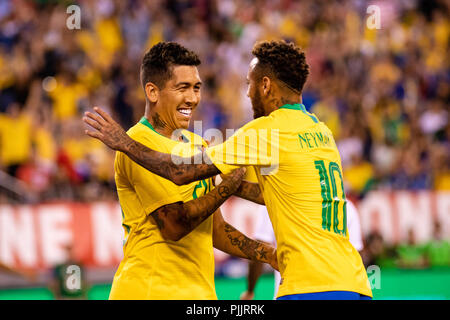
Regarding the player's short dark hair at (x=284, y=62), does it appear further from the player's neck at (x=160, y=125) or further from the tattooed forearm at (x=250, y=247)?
the tattooed forearm at (x=250, y=247)

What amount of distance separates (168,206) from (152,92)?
2.82 ft

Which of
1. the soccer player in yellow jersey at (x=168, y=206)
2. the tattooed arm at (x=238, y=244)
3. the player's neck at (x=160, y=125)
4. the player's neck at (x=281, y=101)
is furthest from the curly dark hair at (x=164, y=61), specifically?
the tattooed arm at (x=238, y=244)

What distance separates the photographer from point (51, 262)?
12008 millimetres

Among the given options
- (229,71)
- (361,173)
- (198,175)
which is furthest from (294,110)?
(229,71)

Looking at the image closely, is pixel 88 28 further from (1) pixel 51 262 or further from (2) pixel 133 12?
(1) pixel 51 262

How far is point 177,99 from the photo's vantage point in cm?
496

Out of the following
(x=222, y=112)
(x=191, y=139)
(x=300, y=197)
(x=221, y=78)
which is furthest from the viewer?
(x=221, y=78)

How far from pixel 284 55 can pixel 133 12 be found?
11.8 meters

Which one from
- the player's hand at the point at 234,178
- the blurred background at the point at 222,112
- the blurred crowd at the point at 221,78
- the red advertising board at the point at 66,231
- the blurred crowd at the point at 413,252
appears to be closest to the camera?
the player's hand at the point at 234,178

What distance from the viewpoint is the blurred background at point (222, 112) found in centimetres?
1223

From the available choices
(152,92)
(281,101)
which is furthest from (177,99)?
(281,101)

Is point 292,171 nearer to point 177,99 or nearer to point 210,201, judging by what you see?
point 210,201

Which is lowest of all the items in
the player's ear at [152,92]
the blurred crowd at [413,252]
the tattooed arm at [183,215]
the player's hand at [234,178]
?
the blurred crowd at [413,252]

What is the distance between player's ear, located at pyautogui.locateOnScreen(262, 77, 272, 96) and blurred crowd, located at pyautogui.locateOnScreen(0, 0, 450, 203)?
328 inches
